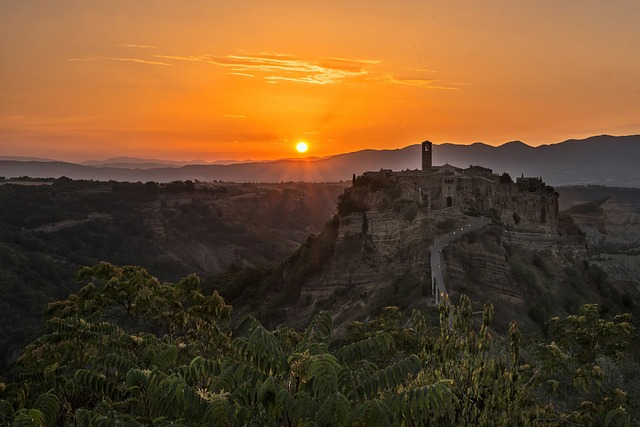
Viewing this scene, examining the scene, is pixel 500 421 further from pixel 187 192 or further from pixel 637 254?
pixel 187 192

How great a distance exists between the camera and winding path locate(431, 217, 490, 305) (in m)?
38.7

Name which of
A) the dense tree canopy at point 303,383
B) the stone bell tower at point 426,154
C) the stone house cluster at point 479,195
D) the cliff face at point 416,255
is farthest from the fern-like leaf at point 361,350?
the stone bell tower at point 426,154

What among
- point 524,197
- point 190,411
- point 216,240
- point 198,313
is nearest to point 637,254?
point 524,197

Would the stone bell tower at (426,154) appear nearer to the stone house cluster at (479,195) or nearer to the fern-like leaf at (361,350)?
the stone house cluster at (479,195)

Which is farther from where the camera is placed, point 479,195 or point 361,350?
point 479,195

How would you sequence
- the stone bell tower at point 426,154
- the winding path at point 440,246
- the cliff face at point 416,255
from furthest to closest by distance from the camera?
the stone bell tower at point 426,154 < the cliff face at point 416,255 < the winding path at point 440,246

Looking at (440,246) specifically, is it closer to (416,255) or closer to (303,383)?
(416,255)

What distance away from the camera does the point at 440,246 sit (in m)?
43.6

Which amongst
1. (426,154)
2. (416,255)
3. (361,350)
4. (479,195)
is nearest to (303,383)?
(361,350)

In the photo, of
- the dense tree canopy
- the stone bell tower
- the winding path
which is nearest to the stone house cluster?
the winding path

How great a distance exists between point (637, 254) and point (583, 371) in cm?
8121

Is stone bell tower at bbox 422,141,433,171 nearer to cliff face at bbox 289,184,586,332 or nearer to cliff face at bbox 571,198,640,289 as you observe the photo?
cliff face at bbox 289,184,586,332

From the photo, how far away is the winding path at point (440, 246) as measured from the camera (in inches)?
1522

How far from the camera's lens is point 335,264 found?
175 feet
